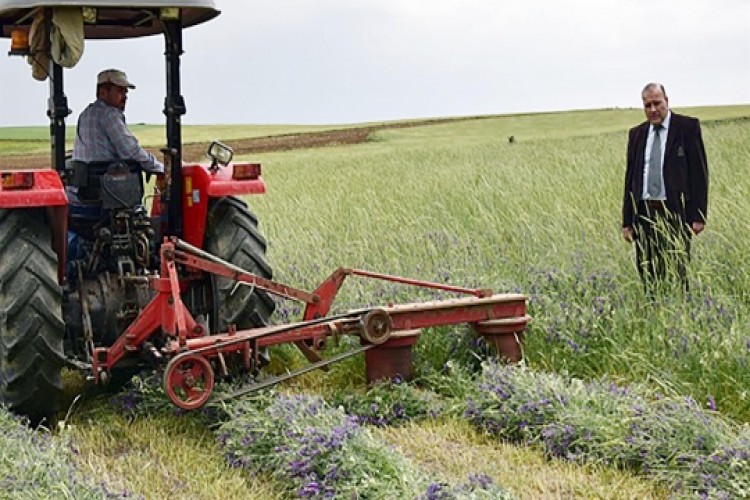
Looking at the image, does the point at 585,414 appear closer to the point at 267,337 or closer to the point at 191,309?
the point at 267,337

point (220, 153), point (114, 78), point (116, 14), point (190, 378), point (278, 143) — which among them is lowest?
point (278, 143)

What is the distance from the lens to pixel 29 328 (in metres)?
5.31

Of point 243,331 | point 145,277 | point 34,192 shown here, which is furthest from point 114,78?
point 243,331

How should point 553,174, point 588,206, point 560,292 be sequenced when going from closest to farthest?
point 560,292 < point 588,206 < point 553,174

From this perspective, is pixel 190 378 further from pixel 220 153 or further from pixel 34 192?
pixel 220 153

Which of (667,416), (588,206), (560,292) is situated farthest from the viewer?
(588,206)

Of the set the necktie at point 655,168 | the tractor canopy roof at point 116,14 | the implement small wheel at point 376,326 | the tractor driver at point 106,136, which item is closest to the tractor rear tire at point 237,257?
the tractor driver at point 106,136

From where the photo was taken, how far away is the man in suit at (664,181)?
24.0 ft

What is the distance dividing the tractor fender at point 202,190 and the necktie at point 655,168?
112 inches

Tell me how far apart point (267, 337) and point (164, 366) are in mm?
538

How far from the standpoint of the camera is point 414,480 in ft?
13.5

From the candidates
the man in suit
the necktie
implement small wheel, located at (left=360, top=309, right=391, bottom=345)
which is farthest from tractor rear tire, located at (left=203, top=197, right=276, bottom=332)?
the necktie

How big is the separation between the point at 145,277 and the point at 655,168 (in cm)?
363

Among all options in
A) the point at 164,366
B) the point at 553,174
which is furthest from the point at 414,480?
the point at 553,174
